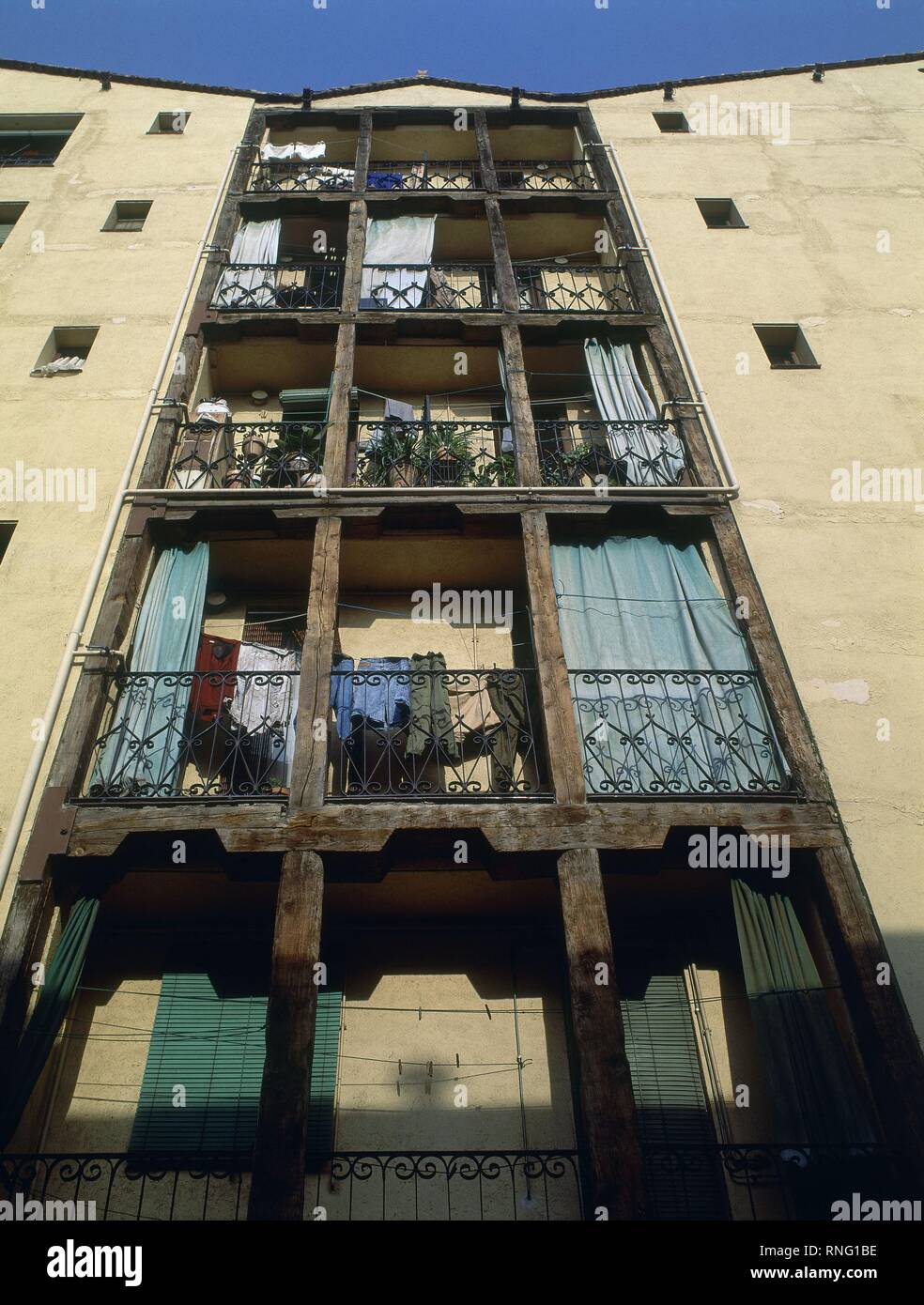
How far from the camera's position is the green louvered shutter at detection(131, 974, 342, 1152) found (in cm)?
814

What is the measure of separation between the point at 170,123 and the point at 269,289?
704cm

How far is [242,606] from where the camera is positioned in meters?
11.9

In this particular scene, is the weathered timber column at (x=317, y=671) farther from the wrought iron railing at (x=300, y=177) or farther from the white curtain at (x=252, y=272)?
the wrought iron railing at (x=300, y=177)

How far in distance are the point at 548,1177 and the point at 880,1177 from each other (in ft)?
9.14

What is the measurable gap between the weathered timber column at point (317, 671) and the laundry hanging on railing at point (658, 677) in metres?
2.51

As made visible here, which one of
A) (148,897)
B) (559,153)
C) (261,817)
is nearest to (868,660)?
(261,817)

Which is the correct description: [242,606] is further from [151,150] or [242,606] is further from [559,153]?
[559,153]

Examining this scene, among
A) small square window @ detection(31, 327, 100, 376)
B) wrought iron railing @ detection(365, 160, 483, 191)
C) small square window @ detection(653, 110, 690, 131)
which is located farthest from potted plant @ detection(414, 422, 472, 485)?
small square window @ detection(653, 110, 690, 131)

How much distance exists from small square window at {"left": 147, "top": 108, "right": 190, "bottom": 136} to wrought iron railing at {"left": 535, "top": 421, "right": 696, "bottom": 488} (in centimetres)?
1162

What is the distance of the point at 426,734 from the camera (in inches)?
368

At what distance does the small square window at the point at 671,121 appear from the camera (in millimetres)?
18297

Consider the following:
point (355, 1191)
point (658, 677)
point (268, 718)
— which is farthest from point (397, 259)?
point (355, 1191)

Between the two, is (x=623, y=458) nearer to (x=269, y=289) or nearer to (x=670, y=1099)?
(x=269, y=289)

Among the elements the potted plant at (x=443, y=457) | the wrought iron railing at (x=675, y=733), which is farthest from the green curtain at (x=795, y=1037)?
the potted plant at (x=443, y=457)
